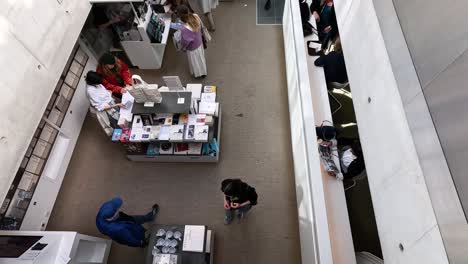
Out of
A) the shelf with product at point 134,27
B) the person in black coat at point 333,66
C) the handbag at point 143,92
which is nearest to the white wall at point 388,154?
the person in black coat at point 333,66

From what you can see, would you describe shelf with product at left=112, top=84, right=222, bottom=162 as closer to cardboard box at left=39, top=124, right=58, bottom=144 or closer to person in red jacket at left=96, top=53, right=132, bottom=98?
person in red jacket at left=96, top=53, right=132, bottom=98

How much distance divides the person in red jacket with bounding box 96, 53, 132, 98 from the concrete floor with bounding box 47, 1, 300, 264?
2.52 feet

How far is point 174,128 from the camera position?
158 inches

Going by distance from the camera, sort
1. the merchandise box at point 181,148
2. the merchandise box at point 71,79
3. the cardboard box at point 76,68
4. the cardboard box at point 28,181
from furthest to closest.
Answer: the cardboard box at point 76,68
the merchandise box at point 71,79
the merchandise box at point 181,148
the cardboard box at point 28,181

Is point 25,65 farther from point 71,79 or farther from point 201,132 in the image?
point 201,132

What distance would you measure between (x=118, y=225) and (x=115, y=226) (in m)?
0.04

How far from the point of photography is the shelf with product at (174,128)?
13.0 feet

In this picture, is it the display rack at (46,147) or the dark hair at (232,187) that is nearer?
→ the dark hair at (232,187)

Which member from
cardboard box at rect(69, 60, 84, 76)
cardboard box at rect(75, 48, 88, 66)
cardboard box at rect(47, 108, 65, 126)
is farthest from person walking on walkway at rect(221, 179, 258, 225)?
cardboard box at rect(75, 48, 88, 66)

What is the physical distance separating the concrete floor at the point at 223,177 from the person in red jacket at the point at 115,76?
2.52 ft

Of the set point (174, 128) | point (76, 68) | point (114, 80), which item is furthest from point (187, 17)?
point (76, 68)

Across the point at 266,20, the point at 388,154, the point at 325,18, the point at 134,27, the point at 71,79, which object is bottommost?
the point at 388,154

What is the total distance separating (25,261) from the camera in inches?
105

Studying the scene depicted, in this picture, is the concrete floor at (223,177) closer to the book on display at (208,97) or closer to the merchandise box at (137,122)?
the book on display at (208,97)
